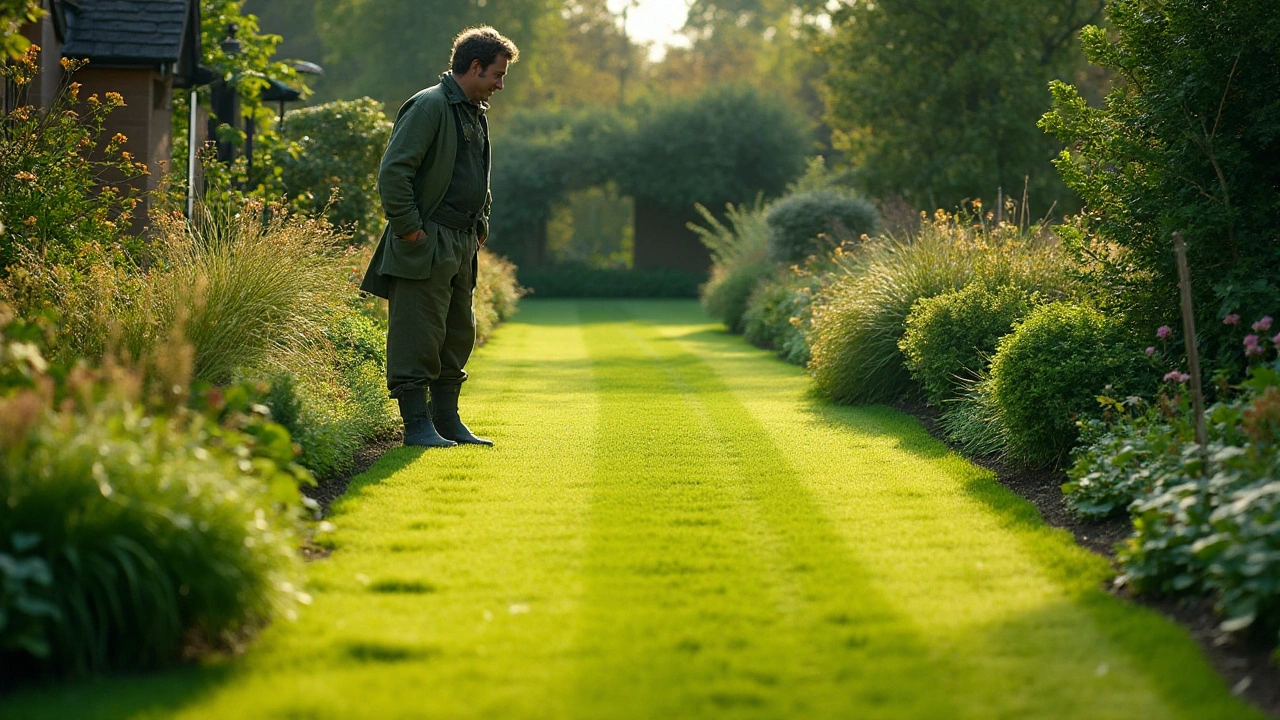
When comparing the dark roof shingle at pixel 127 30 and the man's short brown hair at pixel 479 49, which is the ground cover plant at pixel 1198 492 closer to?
the man's short brown hair at pixel 479 49

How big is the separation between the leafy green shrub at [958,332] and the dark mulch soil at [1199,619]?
2.12m

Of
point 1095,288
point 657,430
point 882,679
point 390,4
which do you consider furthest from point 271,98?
point 390,4

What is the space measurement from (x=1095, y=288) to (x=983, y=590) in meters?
3.21

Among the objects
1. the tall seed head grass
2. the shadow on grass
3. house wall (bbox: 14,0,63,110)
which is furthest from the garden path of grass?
house wall (bbox: 14,0,63,110)

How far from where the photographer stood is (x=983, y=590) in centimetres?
450

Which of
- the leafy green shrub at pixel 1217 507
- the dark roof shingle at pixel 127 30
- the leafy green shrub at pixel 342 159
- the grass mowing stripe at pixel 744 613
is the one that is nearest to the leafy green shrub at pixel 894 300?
the grass mowing stripe at pixel 744 613

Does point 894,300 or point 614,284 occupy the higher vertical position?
point 894,300

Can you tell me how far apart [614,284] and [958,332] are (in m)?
24.3

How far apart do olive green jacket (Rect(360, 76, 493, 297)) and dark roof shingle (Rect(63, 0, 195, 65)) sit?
566 cm

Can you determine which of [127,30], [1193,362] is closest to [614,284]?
[127,30]

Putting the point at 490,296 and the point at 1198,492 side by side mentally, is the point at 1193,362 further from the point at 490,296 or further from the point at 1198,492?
the point at 490,296

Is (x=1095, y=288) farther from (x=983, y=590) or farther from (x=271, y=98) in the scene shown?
(x=271, y=98)

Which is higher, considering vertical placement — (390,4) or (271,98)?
(390,4)

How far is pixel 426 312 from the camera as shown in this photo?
7.13m
